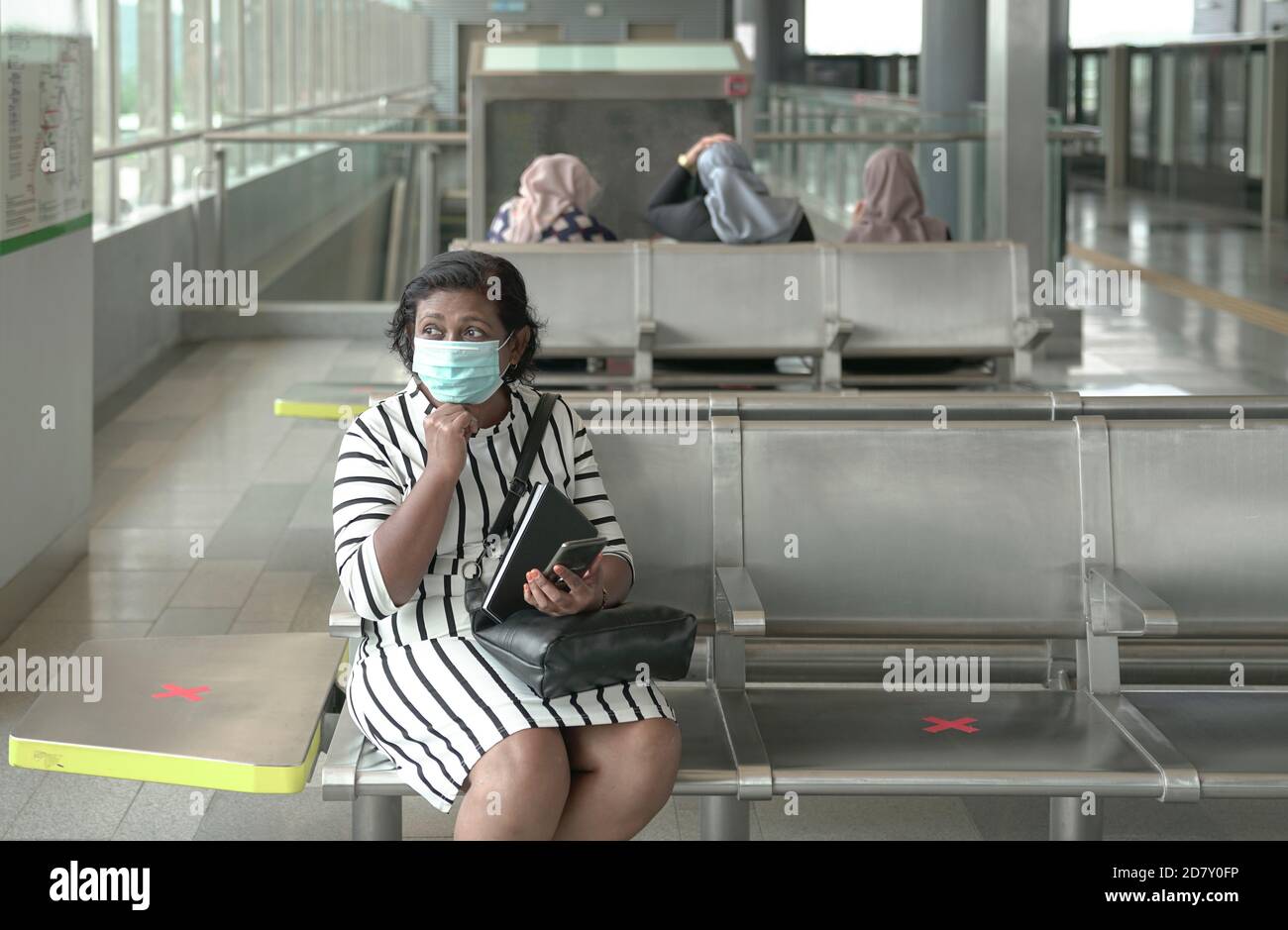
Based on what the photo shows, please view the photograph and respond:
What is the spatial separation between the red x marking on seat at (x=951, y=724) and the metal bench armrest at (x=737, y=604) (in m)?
0.34

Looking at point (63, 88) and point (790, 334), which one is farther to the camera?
point (790, 334)

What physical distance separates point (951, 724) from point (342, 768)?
3.24ft

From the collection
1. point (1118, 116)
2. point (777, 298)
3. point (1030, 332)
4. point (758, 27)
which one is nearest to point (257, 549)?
point (777, 298)

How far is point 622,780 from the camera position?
2348 mm

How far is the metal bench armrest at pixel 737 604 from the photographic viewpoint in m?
2.51

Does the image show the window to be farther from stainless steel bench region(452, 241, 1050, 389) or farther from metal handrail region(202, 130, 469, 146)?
stainless steel bench region(452, 241, 1050, 389)

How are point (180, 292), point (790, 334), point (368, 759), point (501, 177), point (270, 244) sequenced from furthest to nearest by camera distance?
point (270, 244)
point (180, 292)
point (501, 177)
point (790, 334)
point (368, 759)

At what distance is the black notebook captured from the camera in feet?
7.72

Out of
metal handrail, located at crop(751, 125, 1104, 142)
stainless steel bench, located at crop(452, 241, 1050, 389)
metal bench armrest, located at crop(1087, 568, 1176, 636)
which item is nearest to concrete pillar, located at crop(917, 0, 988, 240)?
metal handrail, located at crop(751, 125, 1104, 142)

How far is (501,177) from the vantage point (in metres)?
8.23

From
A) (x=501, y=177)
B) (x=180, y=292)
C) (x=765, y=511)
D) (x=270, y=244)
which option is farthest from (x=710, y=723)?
(x=270, y=244)

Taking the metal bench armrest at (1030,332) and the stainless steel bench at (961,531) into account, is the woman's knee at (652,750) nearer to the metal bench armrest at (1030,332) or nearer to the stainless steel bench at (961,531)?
the stainless steel bench at (961,531)
